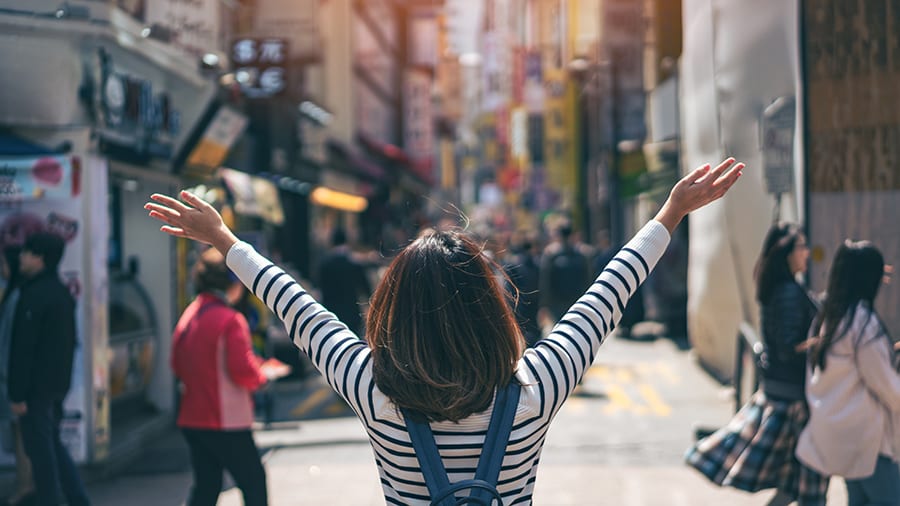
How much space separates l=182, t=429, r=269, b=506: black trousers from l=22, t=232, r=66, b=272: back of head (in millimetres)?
1621

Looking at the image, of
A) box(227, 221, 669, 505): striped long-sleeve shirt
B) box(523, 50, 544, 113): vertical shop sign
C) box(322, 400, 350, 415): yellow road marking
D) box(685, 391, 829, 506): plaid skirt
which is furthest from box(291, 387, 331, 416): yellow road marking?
box(523, 50, 544, 113): vertical shop sign

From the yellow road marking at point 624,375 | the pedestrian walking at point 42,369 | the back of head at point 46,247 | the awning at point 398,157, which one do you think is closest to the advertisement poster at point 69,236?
the back of head at point 46,247

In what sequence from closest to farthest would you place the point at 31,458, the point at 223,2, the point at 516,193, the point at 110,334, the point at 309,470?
the point at 31,458 < the point at 309,470 < the point at 110,334 < the point at 223,2 < the point at 516,193

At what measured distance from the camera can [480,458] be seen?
2.32m

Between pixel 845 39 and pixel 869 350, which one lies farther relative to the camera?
pixel 845 39

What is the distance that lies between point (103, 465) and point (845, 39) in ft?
22.8

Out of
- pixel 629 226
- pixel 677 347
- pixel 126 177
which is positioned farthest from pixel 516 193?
pixel 126 177

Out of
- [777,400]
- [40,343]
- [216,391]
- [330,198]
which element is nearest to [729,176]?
[777,400]

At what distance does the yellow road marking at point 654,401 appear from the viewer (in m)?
11.5

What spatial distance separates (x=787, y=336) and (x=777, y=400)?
1.16 ft

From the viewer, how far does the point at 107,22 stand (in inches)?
355

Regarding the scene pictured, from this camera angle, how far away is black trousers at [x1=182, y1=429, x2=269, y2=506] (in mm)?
5703

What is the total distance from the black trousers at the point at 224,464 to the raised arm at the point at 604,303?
139 inches

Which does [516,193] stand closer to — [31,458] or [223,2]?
[223,2]
